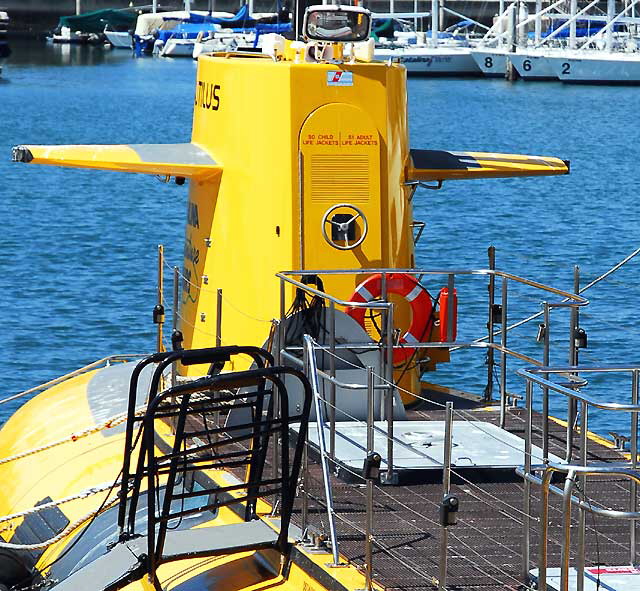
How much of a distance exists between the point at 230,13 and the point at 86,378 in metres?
103

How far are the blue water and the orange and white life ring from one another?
20.6 feet

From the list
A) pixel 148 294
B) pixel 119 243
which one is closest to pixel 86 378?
pixel 148 294

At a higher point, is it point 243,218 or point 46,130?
point 46,130

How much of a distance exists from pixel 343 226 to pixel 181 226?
2321 centimetres

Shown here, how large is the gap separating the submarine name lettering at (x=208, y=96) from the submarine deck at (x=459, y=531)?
3561 millimetres

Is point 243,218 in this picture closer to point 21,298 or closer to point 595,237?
point 21,298

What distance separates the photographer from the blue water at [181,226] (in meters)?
22.9

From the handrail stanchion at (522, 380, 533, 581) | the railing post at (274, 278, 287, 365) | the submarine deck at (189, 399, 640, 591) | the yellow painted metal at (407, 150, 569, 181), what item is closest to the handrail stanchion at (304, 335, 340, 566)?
the submarine deck at (189, 399, 640, 591)

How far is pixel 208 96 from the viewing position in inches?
501

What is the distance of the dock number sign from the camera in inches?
460

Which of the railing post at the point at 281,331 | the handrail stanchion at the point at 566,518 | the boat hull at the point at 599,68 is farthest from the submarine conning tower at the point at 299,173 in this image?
the boat hull at the point at 599,68

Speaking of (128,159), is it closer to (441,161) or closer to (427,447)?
(441,161)

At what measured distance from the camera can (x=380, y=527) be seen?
9.27 m

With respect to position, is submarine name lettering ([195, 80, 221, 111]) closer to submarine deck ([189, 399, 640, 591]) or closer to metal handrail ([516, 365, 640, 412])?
submarine deck ([189, 399, 640, 591])
